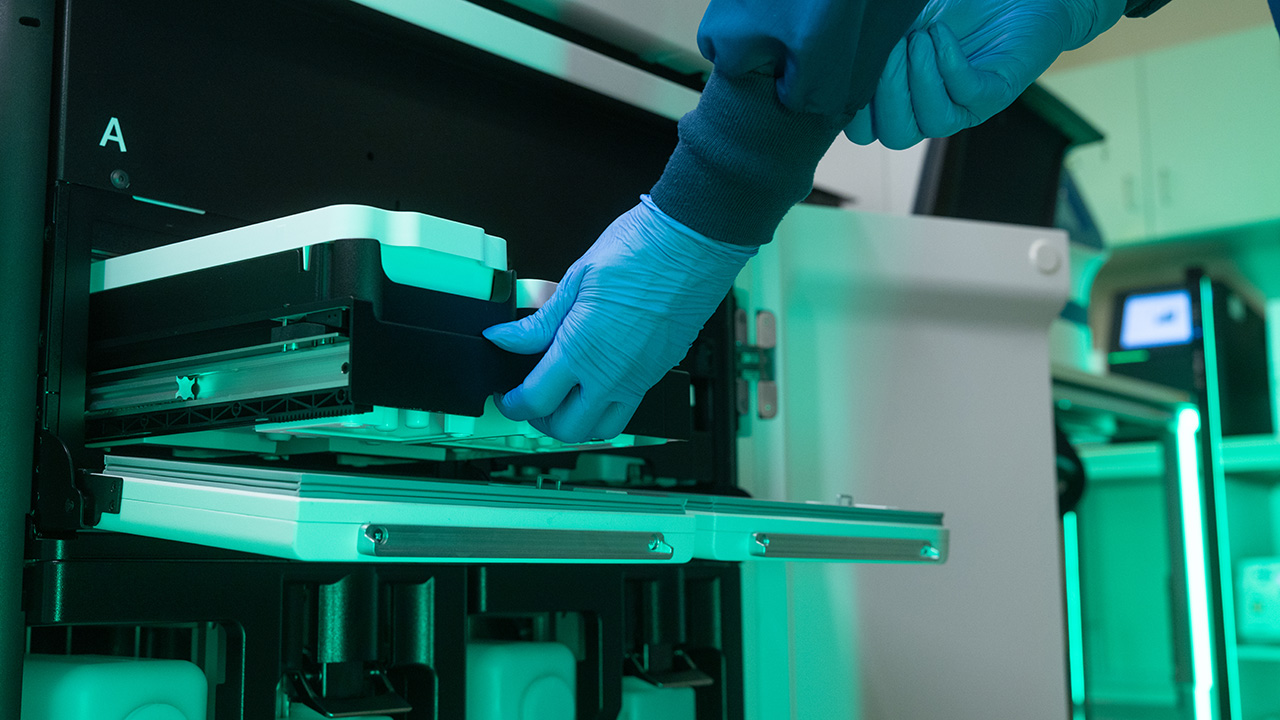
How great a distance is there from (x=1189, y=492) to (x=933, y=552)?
1.21 meters

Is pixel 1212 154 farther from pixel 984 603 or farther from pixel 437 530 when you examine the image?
pixel 437 530

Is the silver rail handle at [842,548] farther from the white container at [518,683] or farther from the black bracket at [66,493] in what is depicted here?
the black bracket at [66,493]

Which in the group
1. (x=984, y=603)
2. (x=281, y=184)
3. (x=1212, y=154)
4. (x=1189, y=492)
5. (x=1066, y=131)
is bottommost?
(x=984, y=603)

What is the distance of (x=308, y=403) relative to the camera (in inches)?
24.1

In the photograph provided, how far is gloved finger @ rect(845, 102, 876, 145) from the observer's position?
0.89m

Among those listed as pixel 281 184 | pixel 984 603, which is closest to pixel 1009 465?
pixel 984 603

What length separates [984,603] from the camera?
4.28 ft

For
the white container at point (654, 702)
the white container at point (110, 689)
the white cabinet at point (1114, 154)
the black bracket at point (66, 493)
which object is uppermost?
the white cabinet at point (1114, 154)

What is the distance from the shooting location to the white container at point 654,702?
1047 millimetres

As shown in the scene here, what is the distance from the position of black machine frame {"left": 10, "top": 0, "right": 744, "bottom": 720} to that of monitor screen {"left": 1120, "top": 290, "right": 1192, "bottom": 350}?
2149mm

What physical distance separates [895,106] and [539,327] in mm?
377

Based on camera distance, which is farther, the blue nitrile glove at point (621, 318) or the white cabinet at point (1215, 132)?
the white cabinet at point (1215, 132)

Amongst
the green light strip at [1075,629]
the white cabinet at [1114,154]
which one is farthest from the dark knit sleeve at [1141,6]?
the white cabinet at [1114,154]

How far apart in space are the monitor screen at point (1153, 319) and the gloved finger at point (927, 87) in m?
2.22
